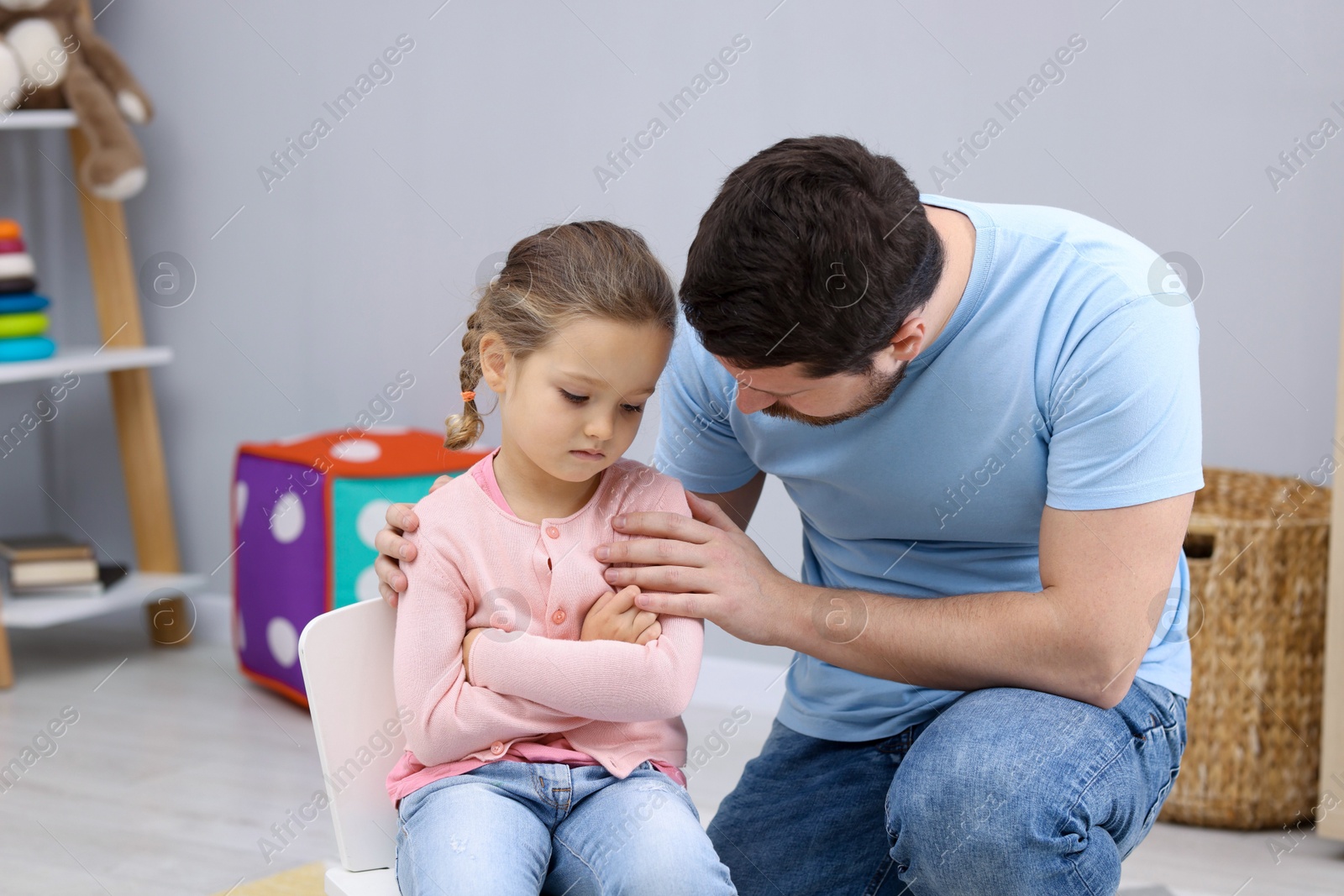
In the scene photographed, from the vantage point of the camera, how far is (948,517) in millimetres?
1209

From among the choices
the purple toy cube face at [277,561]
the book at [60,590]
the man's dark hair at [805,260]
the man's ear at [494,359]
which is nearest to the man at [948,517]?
the man's dark hair at [805,260]

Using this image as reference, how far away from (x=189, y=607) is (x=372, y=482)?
0.85 meters

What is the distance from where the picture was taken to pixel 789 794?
1.29 m

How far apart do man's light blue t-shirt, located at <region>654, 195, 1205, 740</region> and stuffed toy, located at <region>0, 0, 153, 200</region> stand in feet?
5.66

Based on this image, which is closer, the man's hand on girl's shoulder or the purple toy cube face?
the man's hand on girl's shoulder

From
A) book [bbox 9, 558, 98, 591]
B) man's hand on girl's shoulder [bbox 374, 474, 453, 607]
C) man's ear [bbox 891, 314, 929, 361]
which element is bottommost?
book [bbox 9, 558, 98, 591]

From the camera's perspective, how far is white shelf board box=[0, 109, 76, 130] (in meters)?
2.44

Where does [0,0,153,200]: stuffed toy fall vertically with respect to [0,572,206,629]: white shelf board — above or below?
above

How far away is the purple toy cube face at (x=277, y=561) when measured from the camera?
7.50 ft

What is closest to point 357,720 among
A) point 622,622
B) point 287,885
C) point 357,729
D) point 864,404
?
point 357,729

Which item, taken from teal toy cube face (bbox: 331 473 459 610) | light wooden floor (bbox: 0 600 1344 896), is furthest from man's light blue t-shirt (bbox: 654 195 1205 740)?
teal toy cube face (bbox: 331 473 459 610)

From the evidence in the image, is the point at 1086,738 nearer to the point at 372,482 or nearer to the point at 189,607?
the point at 372,482

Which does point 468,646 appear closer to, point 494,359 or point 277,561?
point 494,359

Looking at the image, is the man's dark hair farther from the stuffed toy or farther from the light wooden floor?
the stuffed toy
